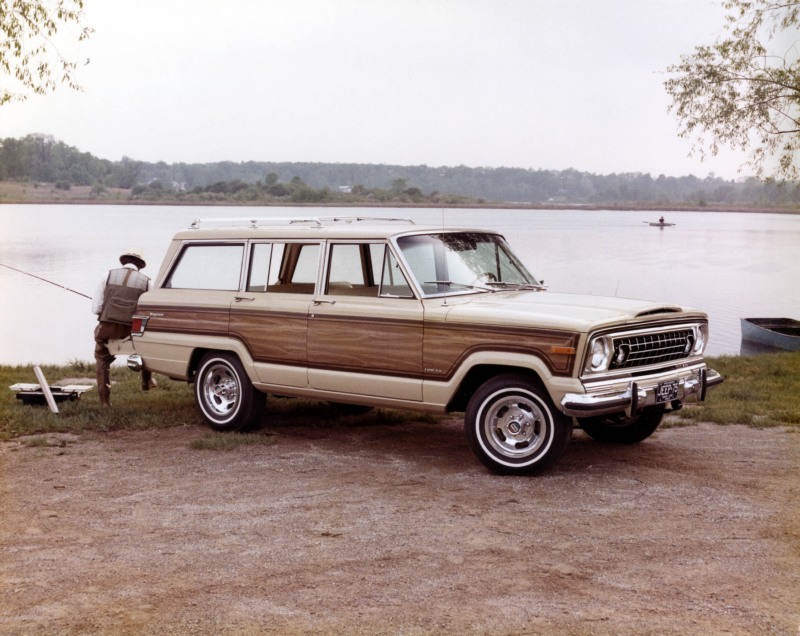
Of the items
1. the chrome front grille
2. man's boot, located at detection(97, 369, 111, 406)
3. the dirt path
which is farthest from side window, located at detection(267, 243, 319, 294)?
the chrome front grille

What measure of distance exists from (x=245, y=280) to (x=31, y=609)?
4.97m

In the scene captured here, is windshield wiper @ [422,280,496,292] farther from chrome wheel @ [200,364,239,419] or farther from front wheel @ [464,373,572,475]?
chrome wheel @ [200,364,239,419]

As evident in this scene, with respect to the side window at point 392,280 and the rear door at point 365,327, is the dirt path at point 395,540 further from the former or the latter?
the side window at point 392,280

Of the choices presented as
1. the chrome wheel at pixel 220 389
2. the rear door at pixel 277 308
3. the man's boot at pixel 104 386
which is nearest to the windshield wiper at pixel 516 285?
the rear door at pixel 277 308

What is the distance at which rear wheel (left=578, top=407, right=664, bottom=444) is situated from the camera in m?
9.24

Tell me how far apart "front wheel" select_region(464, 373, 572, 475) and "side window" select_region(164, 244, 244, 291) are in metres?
3.11

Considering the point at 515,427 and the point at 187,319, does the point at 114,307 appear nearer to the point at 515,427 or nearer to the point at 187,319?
the point at 187,319

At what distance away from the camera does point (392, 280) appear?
878 centimetres

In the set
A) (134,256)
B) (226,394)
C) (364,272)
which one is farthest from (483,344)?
(134,256)

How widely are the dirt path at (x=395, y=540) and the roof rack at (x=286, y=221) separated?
Result: 211 cm

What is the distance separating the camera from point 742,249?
94875 mm

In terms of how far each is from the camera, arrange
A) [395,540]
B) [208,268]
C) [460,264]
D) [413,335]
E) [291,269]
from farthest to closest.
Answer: [208,268]
[291,269]
[460,264]
[413,335]
[395,540]

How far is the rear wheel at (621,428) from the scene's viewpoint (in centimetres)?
924

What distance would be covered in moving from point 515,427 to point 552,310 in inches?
38.1
